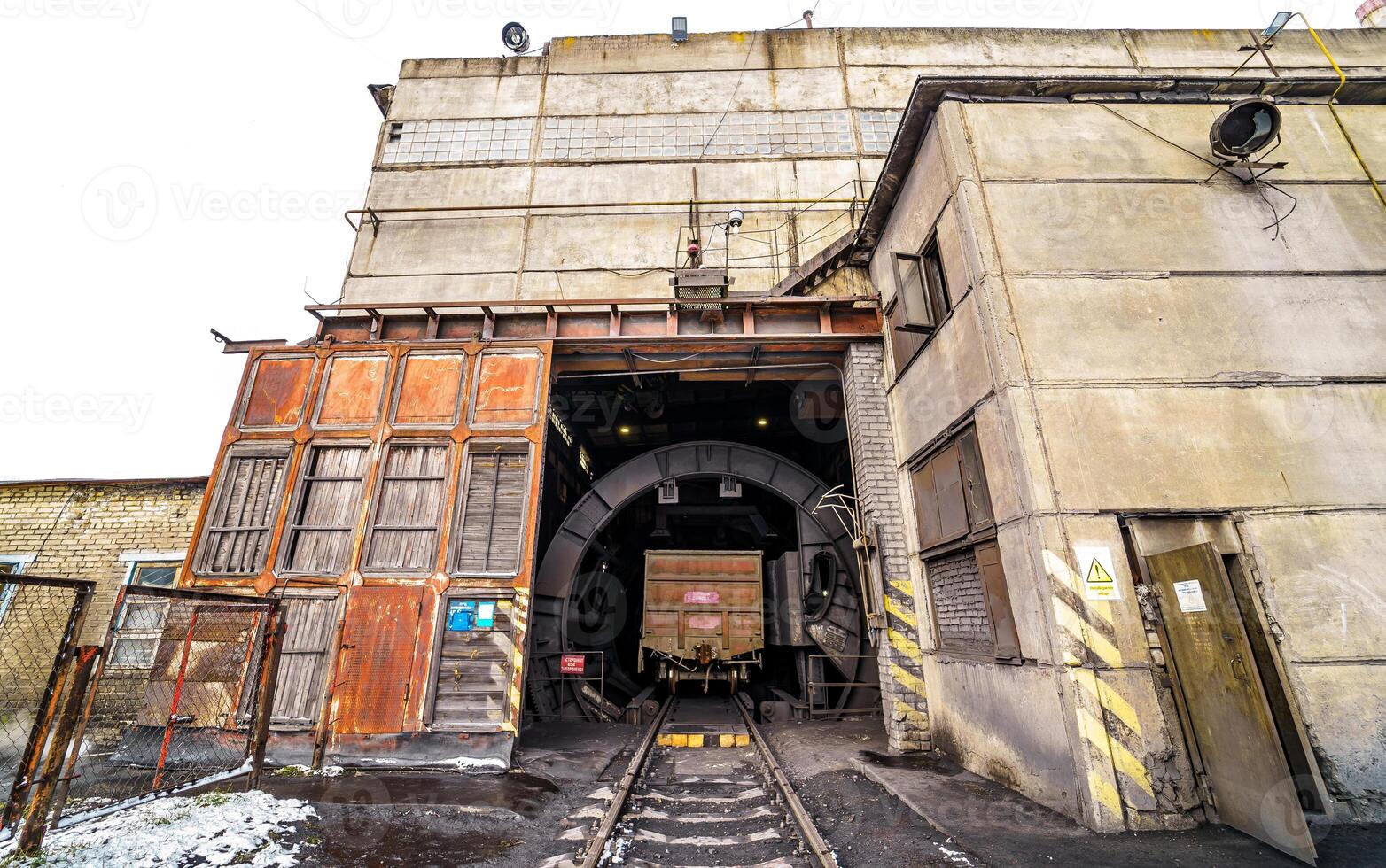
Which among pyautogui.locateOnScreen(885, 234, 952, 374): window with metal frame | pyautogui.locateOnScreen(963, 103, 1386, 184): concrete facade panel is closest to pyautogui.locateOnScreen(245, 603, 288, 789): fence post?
pyautogui.locateOnScreen(885, 234, 952, 374): window with metal frame

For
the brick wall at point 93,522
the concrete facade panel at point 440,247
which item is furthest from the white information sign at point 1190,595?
the brick wall at point 93,522

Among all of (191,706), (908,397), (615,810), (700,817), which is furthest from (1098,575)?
(191,706)

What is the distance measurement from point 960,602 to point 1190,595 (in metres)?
2.08

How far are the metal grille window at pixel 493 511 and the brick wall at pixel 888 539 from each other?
4834mm

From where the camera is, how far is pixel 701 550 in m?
12.2

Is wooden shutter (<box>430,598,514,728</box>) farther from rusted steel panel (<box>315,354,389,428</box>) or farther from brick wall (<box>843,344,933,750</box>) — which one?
brick wall (<box>843,344,933,750</box>)

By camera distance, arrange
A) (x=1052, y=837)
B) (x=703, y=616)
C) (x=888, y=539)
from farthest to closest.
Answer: (x=703, y=616) < (x=888, y=539) < (x=1052, y=837)

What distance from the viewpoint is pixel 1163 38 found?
38.5 feet

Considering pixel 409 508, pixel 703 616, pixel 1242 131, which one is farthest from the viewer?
pixel 703 616

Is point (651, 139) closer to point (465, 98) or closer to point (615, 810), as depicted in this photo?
point (465, 98)

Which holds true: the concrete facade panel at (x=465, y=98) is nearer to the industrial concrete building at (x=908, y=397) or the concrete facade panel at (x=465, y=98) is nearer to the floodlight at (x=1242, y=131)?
the industrial concrete building at (x=908, y=397)

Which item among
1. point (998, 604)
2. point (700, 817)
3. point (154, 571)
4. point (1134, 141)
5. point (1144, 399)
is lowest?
point (700, 817)

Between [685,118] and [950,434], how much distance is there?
358 inches

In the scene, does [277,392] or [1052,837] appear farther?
[277,392]
